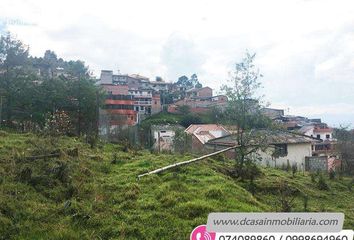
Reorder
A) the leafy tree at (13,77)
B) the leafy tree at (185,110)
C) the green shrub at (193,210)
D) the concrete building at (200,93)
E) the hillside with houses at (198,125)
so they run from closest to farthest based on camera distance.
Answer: the green shrub at (193,210)
the hillside with houses at (198,125)
the leafy tree at (13,77)
the leafy tree at (185,110)
the concrete building at (200,93)

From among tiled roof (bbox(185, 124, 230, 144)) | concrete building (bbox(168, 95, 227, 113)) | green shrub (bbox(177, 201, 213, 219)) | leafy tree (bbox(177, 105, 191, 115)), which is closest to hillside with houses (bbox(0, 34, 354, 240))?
green shrub (bbox(177, 201, 213, 219))

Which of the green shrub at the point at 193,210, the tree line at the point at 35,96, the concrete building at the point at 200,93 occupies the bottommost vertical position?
the green shrub at the point at 193,210

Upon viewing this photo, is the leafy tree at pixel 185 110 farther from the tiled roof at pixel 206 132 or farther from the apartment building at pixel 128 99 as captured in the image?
the tiled roof at pixel 206 132

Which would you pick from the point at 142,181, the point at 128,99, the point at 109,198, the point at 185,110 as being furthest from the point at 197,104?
the point at 109,198

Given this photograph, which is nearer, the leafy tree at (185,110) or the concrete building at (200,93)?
the leafy tree at (185,110)

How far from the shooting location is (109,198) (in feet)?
21.7

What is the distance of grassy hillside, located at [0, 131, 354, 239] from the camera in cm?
518

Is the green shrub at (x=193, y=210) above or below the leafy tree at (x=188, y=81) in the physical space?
below

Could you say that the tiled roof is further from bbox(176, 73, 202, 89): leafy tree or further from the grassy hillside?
bbox(176, 73, 202, 89): leafy tree

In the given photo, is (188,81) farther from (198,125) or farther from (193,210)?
(193,210)

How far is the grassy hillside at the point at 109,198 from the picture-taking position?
5184mm

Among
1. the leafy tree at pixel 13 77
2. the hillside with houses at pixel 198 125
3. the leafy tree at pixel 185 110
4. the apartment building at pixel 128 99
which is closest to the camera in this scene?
the hillside with houses at pixel 198 125

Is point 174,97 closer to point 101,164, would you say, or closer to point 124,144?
point 124,144

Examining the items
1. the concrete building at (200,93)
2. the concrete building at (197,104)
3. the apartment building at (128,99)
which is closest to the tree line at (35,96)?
the apartment building at (128,99)
